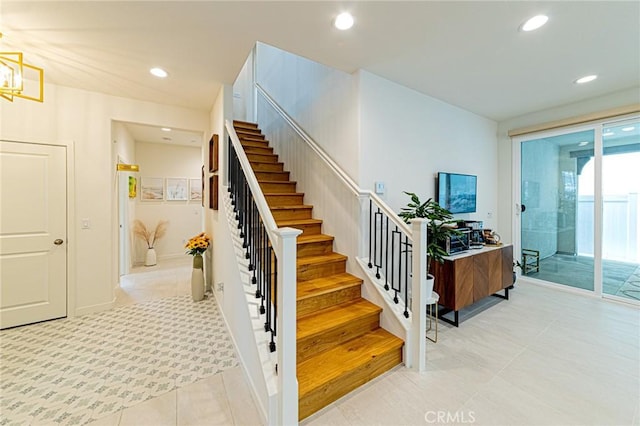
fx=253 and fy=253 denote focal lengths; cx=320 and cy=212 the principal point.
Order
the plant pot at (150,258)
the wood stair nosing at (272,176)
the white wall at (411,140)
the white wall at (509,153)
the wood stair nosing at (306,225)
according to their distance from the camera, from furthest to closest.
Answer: the plant pot at (150,258) → the white wall at (509,153) → the wood stair nosing at (272,176) → the wood stair nosing at (306,225) → the white wall at (411,140)

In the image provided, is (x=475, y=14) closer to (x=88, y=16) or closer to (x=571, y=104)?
(x=88, y=16)

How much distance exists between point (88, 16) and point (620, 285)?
21.1 ft

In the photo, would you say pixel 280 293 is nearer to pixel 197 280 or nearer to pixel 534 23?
pixel 197 280

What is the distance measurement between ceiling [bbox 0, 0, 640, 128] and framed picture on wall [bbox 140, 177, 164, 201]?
301cm

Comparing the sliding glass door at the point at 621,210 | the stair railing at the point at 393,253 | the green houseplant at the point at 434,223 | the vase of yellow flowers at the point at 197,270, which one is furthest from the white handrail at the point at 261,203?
the sliding glass door at the point at 621,210

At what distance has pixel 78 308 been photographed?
3000mm

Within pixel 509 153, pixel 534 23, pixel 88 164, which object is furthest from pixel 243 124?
pixel 509 153

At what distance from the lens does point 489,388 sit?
5.97 feet

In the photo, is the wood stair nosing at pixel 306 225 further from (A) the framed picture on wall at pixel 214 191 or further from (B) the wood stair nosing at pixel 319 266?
(A) the framed picture on wall at pixel 214 191

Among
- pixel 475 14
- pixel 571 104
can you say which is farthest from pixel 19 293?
pixel 571 104

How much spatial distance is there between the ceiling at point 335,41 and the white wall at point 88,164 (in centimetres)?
24

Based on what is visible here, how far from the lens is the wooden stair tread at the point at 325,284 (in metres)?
2.21

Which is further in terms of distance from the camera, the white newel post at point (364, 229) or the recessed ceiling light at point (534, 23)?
the white newel post at point (364, 229)

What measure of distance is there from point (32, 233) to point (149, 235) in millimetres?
2753
